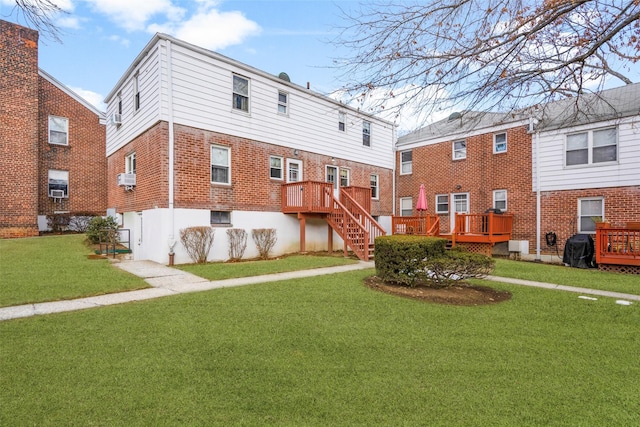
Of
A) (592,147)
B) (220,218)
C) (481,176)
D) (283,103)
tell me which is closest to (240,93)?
(283,103)

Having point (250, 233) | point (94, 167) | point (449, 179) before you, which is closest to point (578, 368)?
point (250, 233)

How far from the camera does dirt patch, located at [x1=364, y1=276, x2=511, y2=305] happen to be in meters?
5.91

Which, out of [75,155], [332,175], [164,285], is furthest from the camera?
[75,155]

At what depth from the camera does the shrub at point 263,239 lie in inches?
467

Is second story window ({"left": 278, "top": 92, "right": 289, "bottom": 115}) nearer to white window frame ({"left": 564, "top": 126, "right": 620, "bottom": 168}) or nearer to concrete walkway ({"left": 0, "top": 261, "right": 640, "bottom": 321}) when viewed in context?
concrete walkway ({"left": 0, "top": 261, "right": 640, "bottom": 321})

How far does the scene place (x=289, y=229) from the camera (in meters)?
13.1

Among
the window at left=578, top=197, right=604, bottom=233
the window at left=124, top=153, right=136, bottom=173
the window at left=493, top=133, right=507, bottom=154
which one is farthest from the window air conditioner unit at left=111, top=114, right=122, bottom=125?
the window at left=578, top=197, right=604, bottom=233

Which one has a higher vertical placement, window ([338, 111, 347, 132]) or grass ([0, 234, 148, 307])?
window ([338, 111, 347, 132])

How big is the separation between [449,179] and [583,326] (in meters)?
12.6

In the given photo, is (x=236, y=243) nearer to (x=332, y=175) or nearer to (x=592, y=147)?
(x=332, y=175)

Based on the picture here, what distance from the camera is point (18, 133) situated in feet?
48.4

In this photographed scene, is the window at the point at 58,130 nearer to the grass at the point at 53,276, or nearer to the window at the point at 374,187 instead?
the grass at the point at 53,276

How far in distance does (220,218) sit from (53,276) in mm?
4906

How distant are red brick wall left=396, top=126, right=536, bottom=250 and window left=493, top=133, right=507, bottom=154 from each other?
0.52 ft
